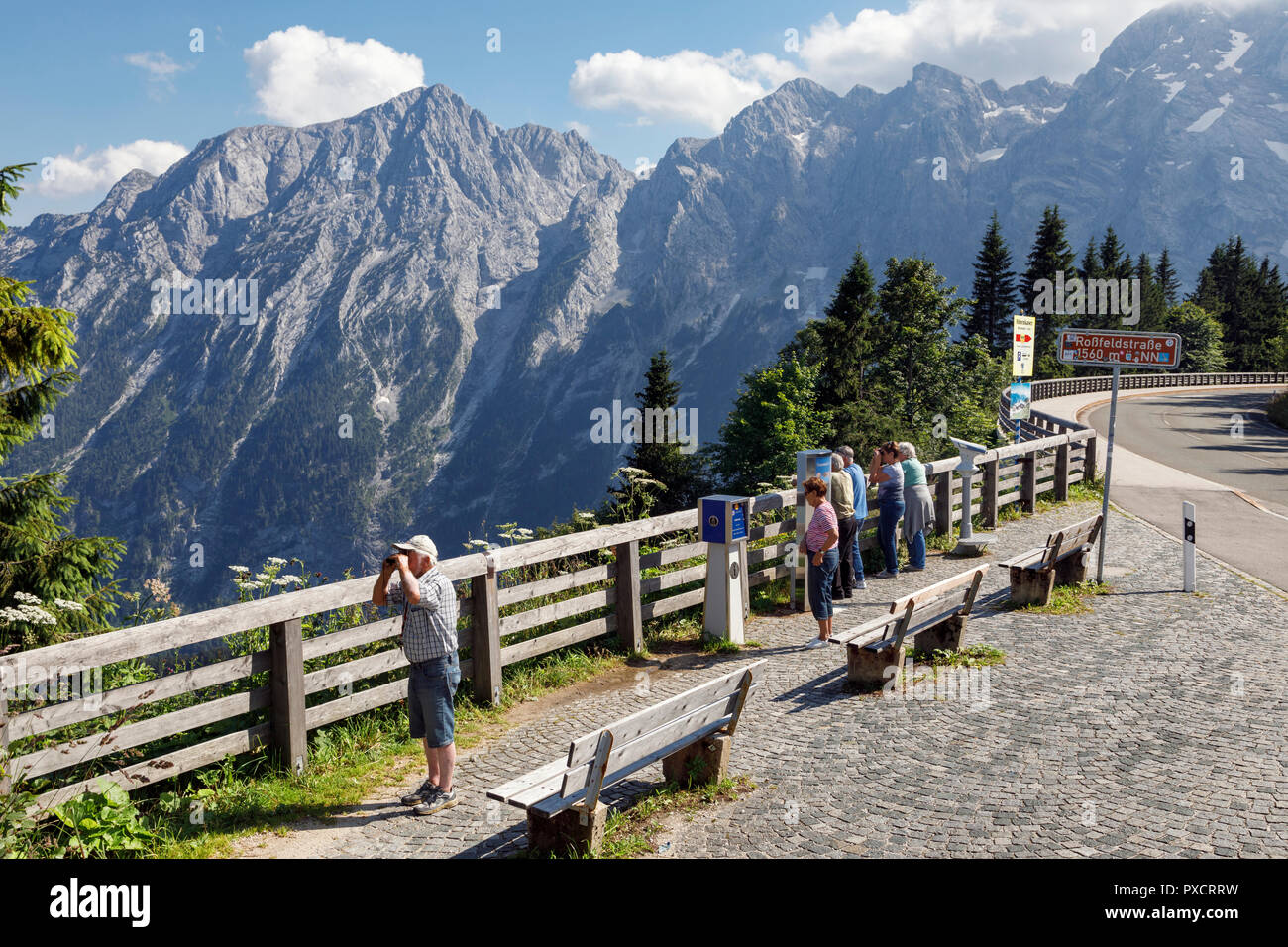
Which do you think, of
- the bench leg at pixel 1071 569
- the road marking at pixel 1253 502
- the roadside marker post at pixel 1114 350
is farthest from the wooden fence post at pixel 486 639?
the road marking at pixel 1253 502

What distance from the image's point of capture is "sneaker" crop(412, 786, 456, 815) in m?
5.81

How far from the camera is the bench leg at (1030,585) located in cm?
1087

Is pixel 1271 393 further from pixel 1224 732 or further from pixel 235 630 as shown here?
pixel 235 630

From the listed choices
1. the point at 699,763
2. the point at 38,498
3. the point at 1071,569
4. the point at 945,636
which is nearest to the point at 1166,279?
the point at 1071,569

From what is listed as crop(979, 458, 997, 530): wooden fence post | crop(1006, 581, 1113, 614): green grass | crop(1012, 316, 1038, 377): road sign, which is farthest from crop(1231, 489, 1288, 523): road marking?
crop(1006, 581, 1113, 614): green grass

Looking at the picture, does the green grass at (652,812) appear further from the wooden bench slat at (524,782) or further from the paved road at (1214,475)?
the paved road at (1214,475)

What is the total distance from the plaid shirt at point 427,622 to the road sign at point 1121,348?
358 inches

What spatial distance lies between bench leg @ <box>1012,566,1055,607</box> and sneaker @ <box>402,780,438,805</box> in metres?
7.74

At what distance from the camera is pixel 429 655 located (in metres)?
5.86

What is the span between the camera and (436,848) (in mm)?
5336

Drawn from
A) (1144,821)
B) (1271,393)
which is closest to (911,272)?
(1271,393)

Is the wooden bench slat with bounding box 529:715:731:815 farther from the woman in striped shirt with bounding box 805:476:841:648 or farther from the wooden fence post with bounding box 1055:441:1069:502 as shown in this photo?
the wooden fence post with bounding box 1055:441:1069:502

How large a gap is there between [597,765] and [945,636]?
5.31m

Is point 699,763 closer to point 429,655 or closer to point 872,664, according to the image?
point 429,655
